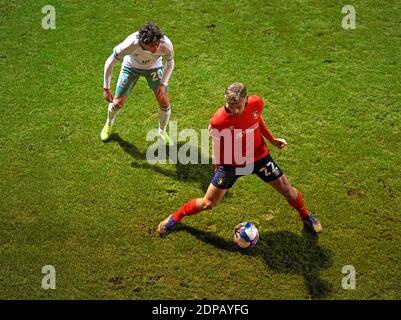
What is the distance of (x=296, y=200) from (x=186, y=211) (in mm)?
1655

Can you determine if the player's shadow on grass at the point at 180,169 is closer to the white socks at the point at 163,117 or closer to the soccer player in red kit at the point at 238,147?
the white socks at the point at 163,117

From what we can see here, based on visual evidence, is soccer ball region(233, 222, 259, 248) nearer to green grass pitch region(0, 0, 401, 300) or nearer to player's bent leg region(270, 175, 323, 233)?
green grass pitch region(0, 0, 401, 300)

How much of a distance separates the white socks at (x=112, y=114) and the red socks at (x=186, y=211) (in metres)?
2.34

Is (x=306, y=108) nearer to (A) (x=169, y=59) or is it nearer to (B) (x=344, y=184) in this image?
(B) (x=344, y=184)

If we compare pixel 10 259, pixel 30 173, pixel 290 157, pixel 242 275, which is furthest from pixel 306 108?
pixel 10 259

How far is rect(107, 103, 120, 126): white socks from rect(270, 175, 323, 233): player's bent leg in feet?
10.5

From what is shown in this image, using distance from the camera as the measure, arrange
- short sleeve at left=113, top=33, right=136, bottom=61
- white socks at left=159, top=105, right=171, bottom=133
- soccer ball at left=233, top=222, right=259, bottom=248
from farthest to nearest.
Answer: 1. white socks at left=159, top=105, right=171, bottom=133
2. short sleeve at left=113, top=33, right=136, bottom=61
3. soccer ball at left=233, top=222, right=259, bottom=248

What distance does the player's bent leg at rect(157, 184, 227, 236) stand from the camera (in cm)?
689

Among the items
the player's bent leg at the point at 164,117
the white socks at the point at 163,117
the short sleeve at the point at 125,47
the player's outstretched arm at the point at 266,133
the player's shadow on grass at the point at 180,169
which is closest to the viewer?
the player's outstretched arm at the point at 266,133

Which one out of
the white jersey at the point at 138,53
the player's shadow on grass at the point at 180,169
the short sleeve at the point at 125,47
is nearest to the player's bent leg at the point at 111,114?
the player's shadow on grass at the point at 180,169

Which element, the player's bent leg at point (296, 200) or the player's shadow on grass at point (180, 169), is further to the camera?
the player's shadow on grass at point (180, 169)

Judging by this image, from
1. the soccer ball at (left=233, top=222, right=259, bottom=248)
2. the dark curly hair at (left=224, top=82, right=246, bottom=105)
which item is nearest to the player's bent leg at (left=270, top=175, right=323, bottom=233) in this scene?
the soccer ball at (left=233, top=222, right=259, bottom=248)

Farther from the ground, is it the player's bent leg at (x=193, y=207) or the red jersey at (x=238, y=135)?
the red jersey at (x=238, y=135)

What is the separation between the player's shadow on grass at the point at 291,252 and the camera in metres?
6.96
